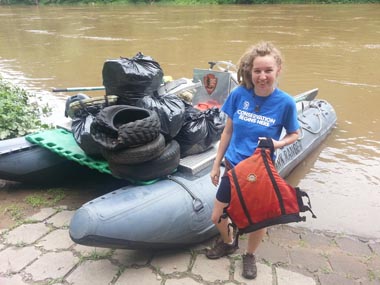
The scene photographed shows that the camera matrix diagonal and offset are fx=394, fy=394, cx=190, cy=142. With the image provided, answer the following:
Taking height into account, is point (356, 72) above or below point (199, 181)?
below

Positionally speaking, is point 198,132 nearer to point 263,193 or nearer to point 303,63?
point 263,193

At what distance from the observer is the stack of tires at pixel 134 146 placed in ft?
9.77

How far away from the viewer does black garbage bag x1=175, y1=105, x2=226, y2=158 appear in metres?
3.62

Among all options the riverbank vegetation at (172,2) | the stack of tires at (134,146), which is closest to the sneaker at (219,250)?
the stack of tires at (134,146)

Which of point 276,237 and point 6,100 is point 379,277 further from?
point 6,100

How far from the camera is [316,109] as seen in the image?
5.98 metres

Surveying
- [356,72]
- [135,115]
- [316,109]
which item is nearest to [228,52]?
[356,72]

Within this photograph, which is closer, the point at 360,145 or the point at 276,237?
the point at 276,237

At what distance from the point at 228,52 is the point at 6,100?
8660 millimetres

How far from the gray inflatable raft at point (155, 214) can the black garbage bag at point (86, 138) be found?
0.51 meters

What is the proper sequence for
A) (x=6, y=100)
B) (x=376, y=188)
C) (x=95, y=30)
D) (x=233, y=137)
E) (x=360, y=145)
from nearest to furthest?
(x=233, y=137), (x=376, y=188), (x=6, y=100), (x=360, y=145), (x=95, y=30)

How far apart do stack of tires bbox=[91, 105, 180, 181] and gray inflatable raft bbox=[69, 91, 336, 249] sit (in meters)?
0.13

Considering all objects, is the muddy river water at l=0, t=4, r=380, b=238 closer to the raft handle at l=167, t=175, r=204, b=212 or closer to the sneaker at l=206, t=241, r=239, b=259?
the sneaker at l=206, t=241, r=239, b=259

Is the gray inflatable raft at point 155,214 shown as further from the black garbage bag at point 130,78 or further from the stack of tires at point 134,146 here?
the black garbage bag at point 130,78
